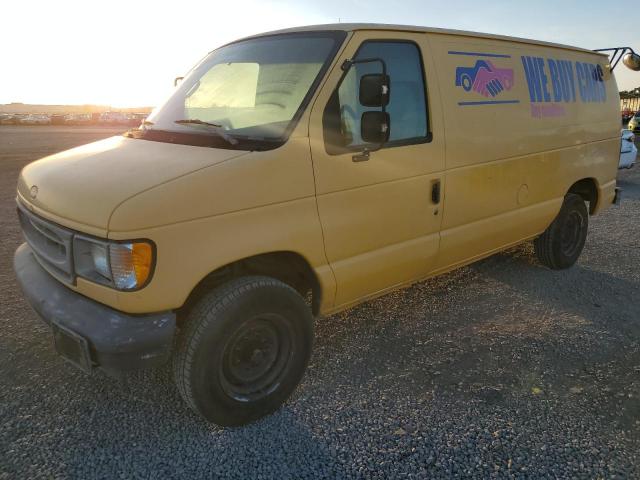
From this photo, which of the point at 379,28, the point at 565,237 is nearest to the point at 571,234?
the point at 565,237

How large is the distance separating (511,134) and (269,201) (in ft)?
7.85

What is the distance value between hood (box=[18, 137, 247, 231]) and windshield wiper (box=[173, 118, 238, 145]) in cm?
11

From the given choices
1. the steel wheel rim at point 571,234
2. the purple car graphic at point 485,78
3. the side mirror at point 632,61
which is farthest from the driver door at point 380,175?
the side mirror at point 632,61

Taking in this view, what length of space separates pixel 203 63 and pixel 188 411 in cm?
250

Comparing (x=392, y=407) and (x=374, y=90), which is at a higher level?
(x=374, y=90)

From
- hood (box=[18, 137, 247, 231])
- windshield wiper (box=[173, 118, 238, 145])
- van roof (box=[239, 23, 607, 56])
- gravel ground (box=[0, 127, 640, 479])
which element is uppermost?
van roof (box=[239, 23, 607, 56])

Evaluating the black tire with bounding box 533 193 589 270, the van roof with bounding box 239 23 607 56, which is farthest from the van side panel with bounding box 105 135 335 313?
the black tire with bounding box 533 193 589 270

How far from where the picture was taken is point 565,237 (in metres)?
5.11

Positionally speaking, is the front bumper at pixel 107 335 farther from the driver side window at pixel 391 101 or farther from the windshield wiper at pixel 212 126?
the driver side window at pixel 391 101

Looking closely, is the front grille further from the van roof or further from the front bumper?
the van roof

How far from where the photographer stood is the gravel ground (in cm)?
243

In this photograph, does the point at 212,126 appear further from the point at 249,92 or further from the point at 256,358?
the point at 256,358

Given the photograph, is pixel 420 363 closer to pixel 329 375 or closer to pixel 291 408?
pixel 329 375

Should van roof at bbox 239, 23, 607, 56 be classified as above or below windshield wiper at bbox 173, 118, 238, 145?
above
